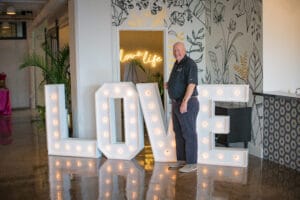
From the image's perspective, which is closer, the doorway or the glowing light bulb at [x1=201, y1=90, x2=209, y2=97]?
the glowing light bulb at [x1=201, y1=90, x2=209, y2=97]

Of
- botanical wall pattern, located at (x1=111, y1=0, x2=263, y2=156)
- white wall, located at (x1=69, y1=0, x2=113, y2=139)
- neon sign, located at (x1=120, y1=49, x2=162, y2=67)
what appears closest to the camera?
botanical wall pattern, located at (x1=111, y1=0, x2=263, y2=156)

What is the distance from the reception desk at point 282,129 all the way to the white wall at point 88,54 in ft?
7.97

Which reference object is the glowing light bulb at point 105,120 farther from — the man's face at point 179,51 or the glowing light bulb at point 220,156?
the glowing light bulb at point 220,156

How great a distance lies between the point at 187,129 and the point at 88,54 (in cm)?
214

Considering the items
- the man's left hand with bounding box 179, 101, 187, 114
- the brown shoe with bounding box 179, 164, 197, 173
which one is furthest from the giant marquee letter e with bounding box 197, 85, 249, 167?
the man's left hand with bounding box 179, 101, 187, 114

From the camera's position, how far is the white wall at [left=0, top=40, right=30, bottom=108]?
39.0ft

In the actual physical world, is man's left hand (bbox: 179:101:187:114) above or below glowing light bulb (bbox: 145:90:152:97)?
below

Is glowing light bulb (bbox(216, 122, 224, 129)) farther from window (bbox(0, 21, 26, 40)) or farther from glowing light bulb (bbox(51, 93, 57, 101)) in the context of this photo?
window (bbox(0, 21, 26, 40))

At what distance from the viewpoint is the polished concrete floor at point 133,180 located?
161 inches

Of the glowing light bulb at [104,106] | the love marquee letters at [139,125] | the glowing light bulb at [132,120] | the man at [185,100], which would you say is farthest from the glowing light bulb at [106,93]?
the man at [185,100]

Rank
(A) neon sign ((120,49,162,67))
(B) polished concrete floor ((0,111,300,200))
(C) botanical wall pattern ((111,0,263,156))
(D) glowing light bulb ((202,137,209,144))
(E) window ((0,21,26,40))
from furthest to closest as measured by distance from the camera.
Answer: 1. (E) window ((0,21,26,40))
2. (A) neon sign ((120,49,162,67))
3. (C) botanical wall pattern ((111,0,263,156))
4. (D) glowing light bulb ((202,137,209,144))
5. (B) polished concrete floor ((0,111,300,200))

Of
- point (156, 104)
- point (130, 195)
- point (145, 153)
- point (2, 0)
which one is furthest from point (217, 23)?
point (2, 0)

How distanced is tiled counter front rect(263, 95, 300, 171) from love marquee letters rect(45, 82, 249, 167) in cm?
46

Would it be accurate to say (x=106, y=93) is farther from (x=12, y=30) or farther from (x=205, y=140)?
(x=12, y=30)
